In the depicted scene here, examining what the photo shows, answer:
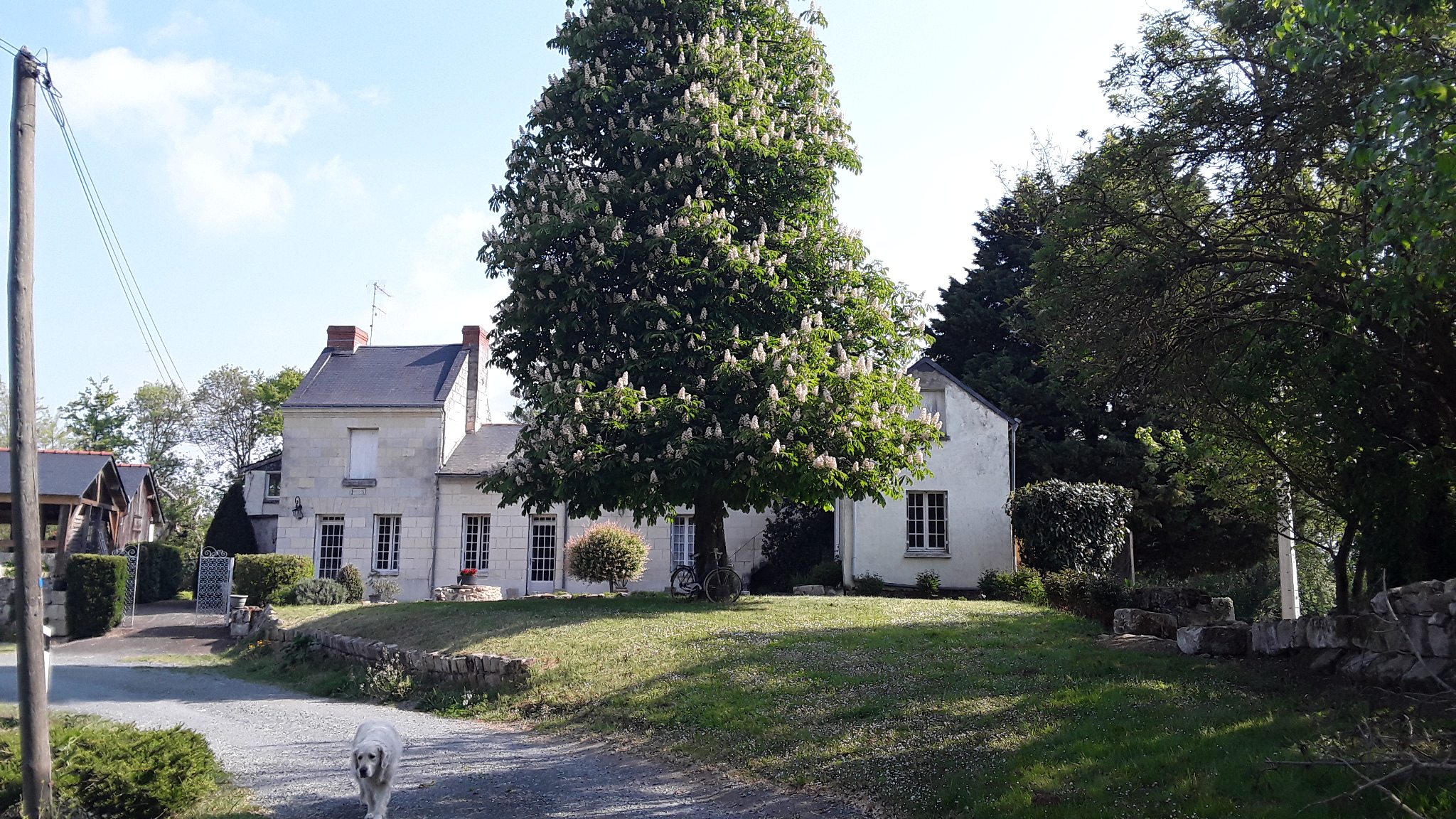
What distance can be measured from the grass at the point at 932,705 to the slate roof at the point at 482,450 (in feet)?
39.4

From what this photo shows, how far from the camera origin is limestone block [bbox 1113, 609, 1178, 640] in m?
11.6

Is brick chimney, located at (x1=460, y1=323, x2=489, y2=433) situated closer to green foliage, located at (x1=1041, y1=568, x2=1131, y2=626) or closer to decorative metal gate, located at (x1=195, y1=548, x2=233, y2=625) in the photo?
decorative metal gate, located at (x1=195, y1=548, x2=233, y2=625)

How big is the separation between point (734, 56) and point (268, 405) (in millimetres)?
38625

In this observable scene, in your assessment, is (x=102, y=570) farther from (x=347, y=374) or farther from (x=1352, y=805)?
(x=1352, y=805)

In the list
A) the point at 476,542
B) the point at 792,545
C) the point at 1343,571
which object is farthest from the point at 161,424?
Result: the point at 1343,571

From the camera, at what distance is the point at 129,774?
278 inches

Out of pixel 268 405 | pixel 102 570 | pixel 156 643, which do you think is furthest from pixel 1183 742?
pixel 268 405

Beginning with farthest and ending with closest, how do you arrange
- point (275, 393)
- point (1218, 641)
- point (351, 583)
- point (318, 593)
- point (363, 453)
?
point (275, 393)
point (363, 453)
point (351, 583)
point (318, 593)
point (1218, 641)

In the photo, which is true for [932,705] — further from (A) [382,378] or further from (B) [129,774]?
(A) [382,378]

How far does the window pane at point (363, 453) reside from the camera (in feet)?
90.1

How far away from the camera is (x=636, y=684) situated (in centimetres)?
1084

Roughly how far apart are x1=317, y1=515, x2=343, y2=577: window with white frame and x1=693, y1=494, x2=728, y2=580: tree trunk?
14261mm

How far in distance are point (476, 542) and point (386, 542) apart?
246 cm

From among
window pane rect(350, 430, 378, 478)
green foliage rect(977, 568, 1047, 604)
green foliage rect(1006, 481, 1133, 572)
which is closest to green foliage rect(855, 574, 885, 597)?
green foliage rect(977, 568, 1047, 604)
